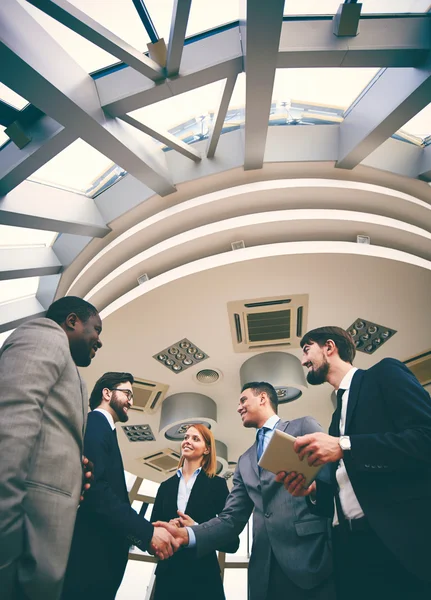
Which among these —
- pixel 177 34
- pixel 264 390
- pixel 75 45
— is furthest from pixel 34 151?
pixel 264 390

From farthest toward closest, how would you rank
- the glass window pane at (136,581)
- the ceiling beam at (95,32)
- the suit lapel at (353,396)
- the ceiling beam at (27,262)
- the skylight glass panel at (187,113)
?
1. the glass window pane at (136,581)
2. the ceiling beam at (27,262)
3. the skylight glass panel at (187,113)
4. the ceiling beam at (95,32)
5. the suit lapel at (353,396)

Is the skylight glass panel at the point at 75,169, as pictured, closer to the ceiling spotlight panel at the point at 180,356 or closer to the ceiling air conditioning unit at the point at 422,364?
the ceiling spotlight panel at the point at 180,356

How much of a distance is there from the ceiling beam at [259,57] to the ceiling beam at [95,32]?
1026 millimetres

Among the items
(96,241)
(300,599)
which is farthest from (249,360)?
(300,599)

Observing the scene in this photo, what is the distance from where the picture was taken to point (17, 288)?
8.14 m

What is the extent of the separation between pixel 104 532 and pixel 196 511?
1.31 meters

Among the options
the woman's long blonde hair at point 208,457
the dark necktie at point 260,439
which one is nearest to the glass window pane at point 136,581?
the woman's long blonde hair at point 208,457

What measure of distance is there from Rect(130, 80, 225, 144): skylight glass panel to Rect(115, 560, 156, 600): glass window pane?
20.1m

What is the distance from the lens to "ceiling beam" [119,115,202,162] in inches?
200

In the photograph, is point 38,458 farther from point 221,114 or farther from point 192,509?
point 221,114

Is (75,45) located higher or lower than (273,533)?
higher

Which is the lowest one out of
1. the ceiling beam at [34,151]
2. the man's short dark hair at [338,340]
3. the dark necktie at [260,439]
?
the dark necktie at [260,439]

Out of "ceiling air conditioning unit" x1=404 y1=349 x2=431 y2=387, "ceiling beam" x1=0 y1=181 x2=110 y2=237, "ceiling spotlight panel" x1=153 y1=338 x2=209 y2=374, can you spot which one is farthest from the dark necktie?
"ceiling air conditioning unit" x1=404 y1=349 x2=431 y2=387

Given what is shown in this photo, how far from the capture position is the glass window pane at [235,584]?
18.8 m
